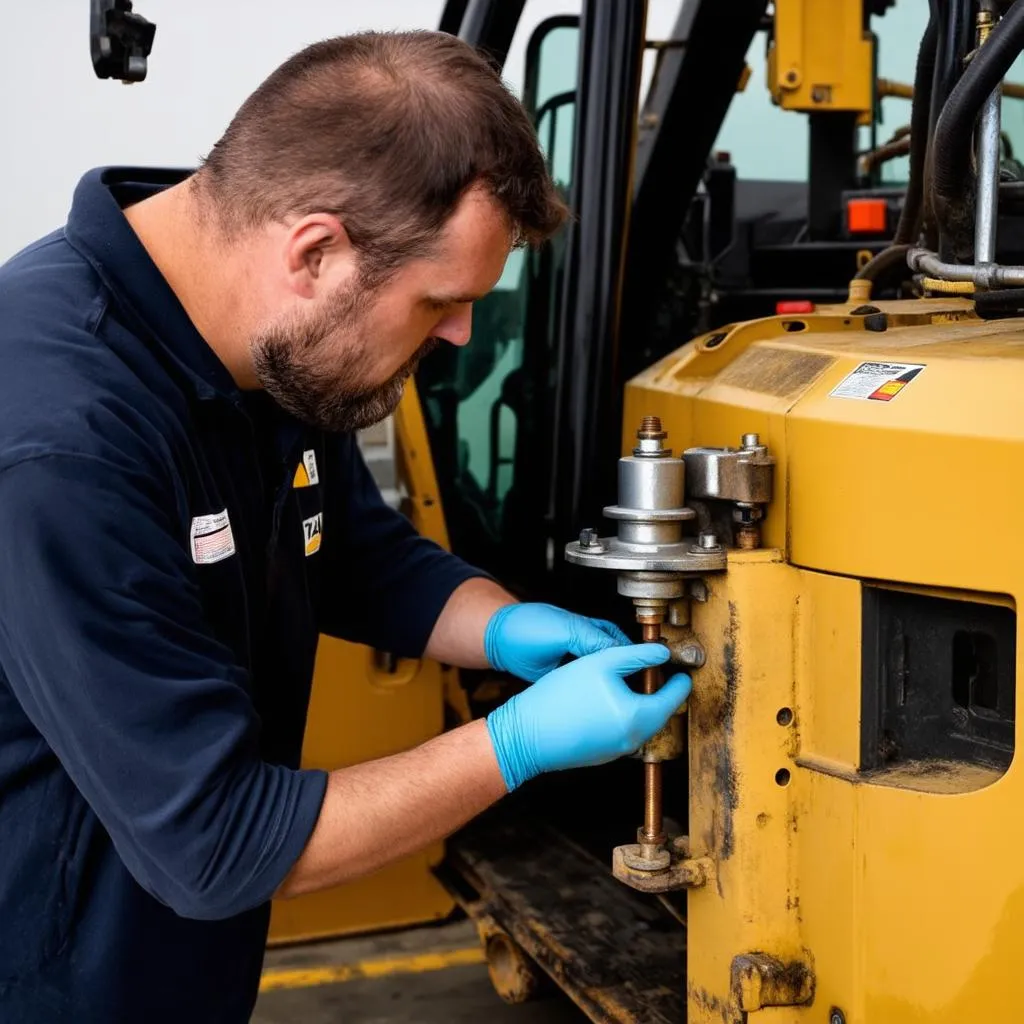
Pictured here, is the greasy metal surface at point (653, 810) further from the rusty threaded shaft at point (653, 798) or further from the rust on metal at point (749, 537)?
the rust on metal at point (749, 537)

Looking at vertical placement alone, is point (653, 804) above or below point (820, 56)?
below

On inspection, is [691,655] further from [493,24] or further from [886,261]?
[493,24]

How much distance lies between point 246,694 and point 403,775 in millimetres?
215

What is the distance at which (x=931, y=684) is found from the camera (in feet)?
5.81

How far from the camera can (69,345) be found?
64.1 inches

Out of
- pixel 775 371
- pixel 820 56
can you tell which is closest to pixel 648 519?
pixel 775 371

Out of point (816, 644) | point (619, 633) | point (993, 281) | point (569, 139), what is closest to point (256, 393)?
point (619, 633)

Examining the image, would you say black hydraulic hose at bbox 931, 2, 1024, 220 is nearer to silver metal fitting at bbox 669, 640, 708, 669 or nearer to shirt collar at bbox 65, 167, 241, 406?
silver metal fitting at bbox 669, 640, 708, 669

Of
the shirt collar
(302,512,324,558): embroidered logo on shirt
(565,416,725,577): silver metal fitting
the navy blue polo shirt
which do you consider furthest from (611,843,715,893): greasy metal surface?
the shirt collar

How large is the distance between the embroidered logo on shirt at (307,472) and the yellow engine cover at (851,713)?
22.9 inches

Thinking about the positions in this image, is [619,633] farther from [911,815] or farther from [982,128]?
[982,128]

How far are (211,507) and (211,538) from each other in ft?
0.12

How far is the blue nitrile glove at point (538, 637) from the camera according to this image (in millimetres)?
2160

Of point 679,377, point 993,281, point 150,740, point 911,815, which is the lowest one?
point 911,815
